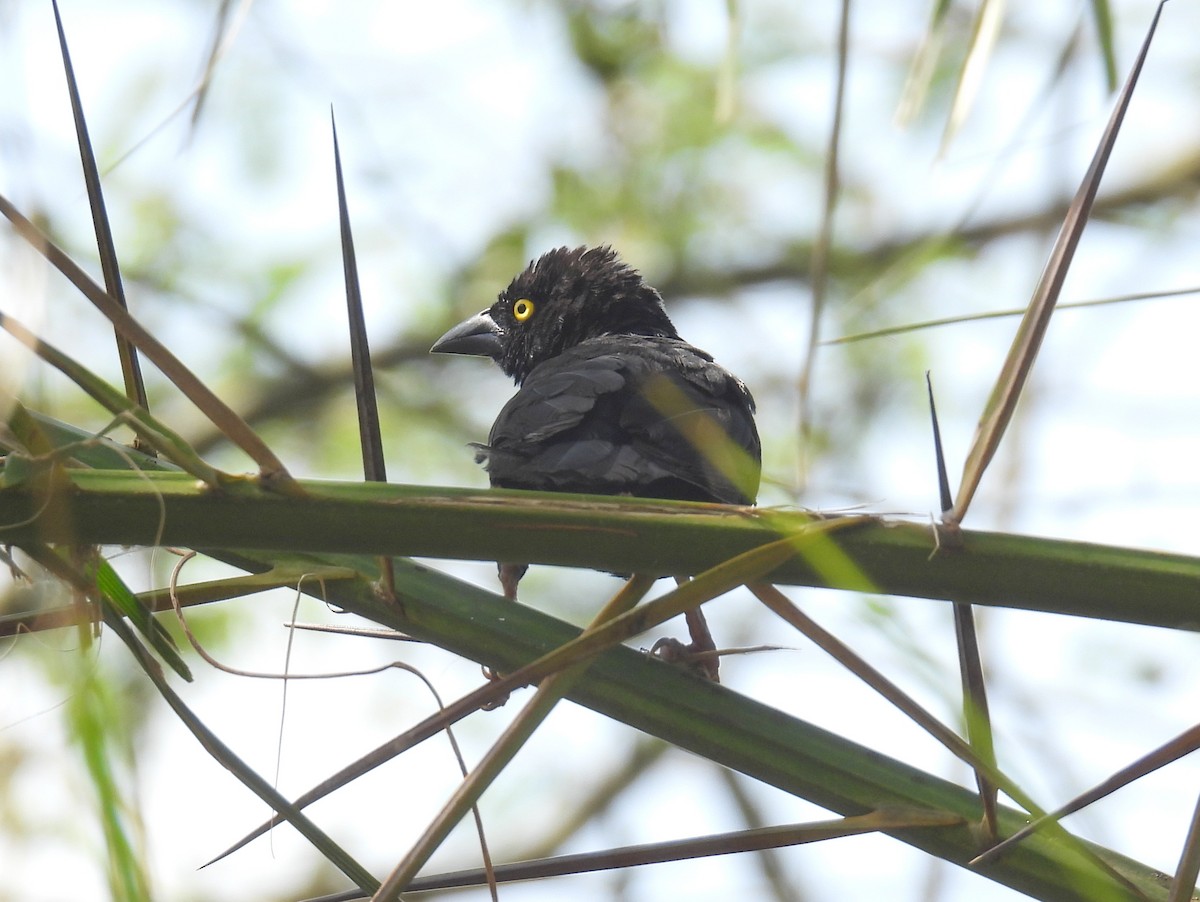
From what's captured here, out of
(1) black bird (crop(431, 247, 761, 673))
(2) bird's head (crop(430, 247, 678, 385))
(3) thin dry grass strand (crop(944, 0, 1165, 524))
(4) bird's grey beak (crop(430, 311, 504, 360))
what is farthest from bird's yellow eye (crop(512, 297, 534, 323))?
(3) thin dry grass strand (crop(944, 0, 1165, 524))

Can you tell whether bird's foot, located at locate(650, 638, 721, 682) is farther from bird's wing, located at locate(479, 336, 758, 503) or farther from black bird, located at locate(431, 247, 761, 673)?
bird's wing, located at locate(479, 336, 758, 503)

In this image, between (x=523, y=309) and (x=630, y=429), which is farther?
(x=523, y=309)

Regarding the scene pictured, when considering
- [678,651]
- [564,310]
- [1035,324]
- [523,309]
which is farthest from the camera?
[523,309]

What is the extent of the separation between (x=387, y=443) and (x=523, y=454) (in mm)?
5647

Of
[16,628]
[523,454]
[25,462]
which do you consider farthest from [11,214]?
[523,454]

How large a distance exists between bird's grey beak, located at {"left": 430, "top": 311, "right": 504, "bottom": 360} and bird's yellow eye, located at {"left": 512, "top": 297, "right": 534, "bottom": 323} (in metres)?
0.13

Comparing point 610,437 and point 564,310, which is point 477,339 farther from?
point 610,437

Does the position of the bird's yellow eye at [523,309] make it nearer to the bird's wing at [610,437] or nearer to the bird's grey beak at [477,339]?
the bird's grey beak at [477,339]

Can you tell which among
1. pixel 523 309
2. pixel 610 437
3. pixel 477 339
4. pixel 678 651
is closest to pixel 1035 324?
pixel 678 651

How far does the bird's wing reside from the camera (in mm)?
2645

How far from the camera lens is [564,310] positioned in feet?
16.7

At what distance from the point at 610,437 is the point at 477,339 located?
2615 mm

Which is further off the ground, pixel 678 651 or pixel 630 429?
pixel 630 429

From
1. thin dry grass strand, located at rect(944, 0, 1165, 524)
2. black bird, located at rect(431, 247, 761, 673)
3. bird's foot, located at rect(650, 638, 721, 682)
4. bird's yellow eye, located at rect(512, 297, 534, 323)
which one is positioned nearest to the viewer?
thin dry grass strand, located at rect(944, 0, 1165, 524)
